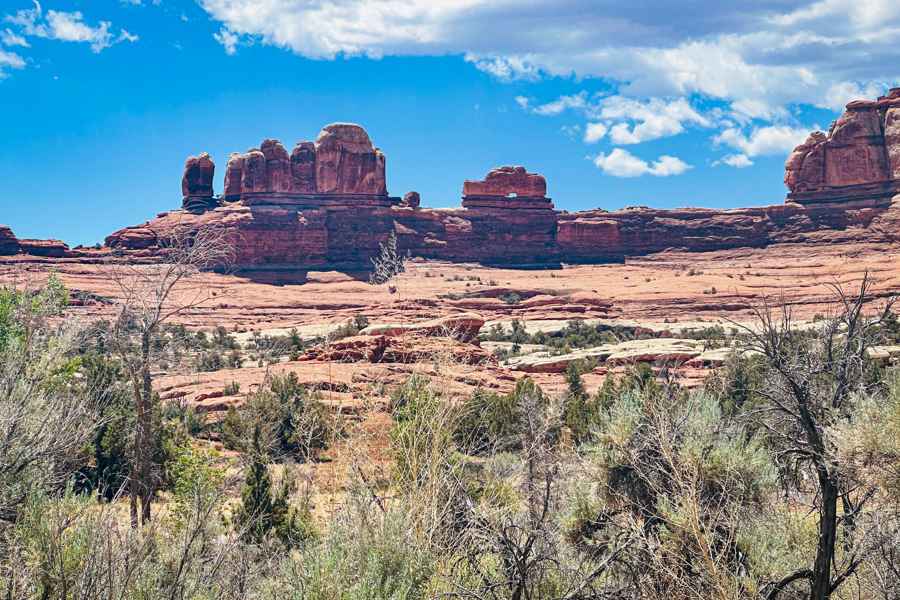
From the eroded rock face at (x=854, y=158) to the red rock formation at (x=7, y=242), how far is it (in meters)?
83.0

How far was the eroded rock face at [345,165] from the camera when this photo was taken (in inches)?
3910

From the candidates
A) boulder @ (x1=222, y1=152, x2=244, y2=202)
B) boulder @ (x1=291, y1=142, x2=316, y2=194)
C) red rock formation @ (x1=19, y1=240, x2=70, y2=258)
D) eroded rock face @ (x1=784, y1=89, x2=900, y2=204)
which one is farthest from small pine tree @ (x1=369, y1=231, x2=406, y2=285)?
eroded rock face @ (x1=784, y1=89, x2=900, y2=204)

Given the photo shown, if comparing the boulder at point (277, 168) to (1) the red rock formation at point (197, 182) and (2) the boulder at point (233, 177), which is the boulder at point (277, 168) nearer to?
(2) the boulder at point (233, 177)

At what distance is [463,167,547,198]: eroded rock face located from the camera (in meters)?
103

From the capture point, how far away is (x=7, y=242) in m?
79.1

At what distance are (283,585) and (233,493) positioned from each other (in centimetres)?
1085

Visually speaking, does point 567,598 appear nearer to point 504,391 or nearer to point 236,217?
point 504,391

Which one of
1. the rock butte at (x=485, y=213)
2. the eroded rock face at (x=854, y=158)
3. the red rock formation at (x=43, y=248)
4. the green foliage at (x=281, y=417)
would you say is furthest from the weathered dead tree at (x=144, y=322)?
the eroded rock face at (x=854, y=158)

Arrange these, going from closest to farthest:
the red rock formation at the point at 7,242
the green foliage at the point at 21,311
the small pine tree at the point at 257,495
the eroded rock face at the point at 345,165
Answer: the small pine tree at the point at 257,495, the green foliage at the point at 21,311, the red rock formation at the point at 7,242, the eroded rock face at the point at 345,165

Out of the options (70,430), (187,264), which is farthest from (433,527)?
(187,264)

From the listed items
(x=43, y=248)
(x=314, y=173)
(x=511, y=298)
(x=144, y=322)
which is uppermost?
(x=314, y=173)

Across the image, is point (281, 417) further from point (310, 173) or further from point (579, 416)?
point (310, 173)

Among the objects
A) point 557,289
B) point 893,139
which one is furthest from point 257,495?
point 893,139

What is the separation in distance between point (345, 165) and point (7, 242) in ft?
123
